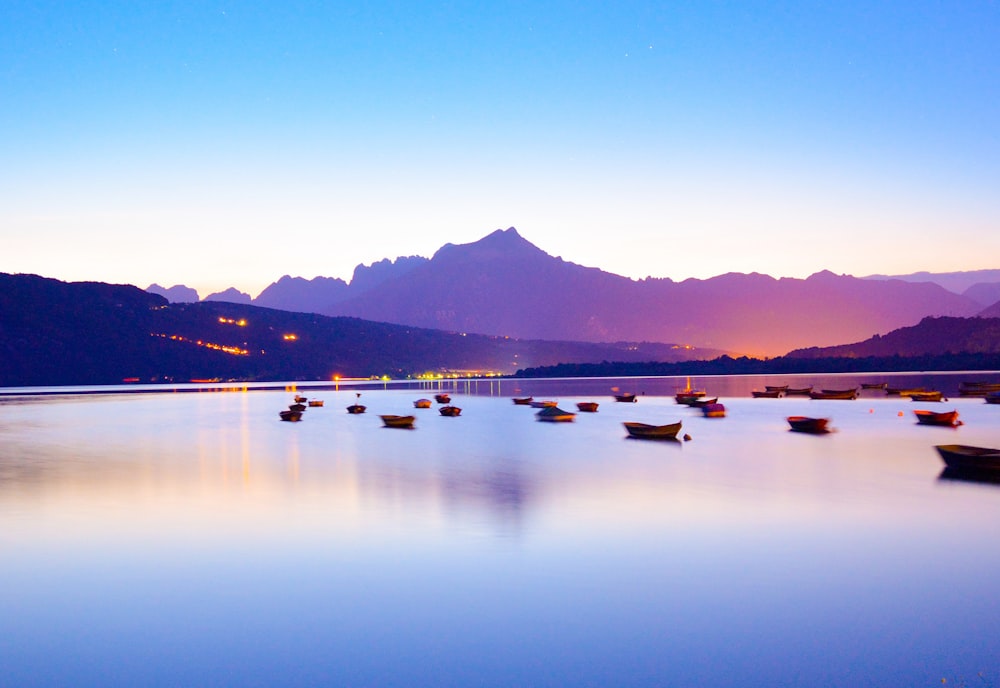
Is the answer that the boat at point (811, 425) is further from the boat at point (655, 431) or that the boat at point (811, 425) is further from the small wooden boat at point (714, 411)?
the small wooden boat at point (714, 411)

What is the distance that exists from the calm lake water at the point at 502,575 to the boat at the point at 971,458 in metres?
1.13

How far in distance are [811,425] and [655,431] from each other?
13101 mm

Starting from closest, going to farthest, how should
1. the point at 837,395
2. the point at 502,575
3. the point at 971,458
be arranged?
the point at 502,575 < the point at 971,458 < the point at 837,395

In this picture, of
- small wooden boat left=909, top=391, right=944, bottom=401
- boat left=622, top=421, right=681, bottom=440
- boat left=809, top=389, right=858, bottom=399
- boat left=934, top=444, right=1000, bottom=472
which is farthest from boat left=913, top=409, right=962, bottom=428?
boat left=809, top=389, right=858, bottom=399

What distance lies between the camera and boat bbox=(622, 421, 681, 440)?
47781 mm

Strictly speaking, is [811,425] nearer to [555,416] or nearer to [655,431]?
[655,431]

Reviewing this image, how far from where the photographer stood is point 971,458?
2858 cm

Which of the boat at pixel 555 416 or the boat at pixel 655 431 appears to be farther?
the boat at pixel 555 416

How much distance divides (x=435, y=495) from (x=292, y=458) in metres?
16.2

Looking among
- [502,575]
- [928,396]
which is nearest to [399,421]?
[502,575]

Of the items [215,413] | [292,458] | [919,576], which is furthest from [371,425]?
[919,576]

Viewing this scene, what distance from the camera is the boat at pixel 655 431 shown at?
4778 cm

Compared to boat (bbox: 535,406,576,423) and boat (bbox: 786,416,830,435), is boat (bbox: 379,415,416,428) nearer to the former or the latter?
boat (bbox: 535,406,576,423)

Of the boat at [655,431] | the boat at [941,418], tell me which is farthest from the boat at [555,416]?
the boat at [941,418]
